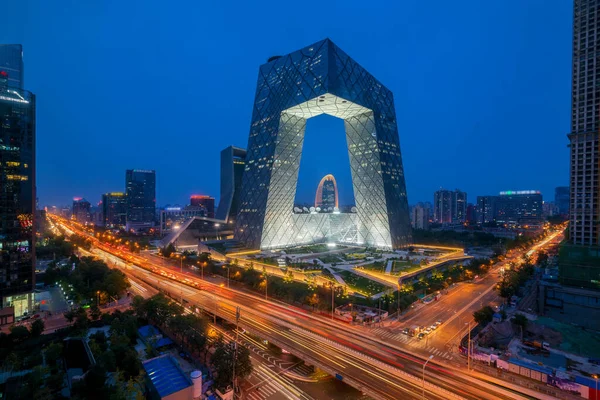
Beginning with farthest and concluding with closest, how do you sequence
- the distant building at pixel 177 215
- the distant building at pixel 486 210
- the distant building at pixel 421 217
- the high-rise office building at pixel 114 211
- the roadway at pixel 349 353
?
1. the distant building at pixel 486 210
2. the high-rise office building at pixel 114 211
3. the distant building at pixel 421 217
4. the distant building at pixel 177 215
5. the roadway at pixel 349 353

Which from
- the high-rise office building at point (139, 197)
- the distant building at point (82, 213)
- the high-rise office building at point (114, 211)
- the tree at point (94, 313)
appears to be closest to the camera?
the tree at point (94, 313)

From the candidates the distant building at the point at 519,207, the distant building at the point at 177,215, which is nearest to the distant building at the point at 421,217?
the distant building at the point at 519,207

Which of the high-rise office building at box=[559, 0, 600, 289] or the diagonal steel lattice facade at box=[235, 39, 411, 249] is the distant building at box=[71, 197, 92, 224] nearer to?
the diagonal steel lattice facade at box=[235, 39, 411, 249]

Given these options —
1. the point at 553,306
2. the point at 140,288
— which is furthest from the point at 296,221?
the point at 553,306

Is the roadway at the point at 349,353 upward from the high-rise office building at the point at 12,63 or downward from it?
downward

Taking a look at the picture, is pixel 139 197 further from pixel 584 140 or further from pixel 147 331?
pixel 584 140

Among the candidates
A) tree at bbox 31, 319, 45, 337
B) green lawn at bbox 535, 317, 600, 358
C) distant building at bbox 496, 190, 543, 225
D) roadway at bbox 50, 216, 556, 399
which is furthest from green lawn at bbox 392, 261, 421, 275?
distant building at bbox 496, 190, 543, 225

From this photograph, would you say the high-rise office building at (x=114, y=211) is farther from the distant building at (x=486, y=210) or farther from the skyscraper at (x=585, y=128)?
the distant building at (x=486, y=210)
